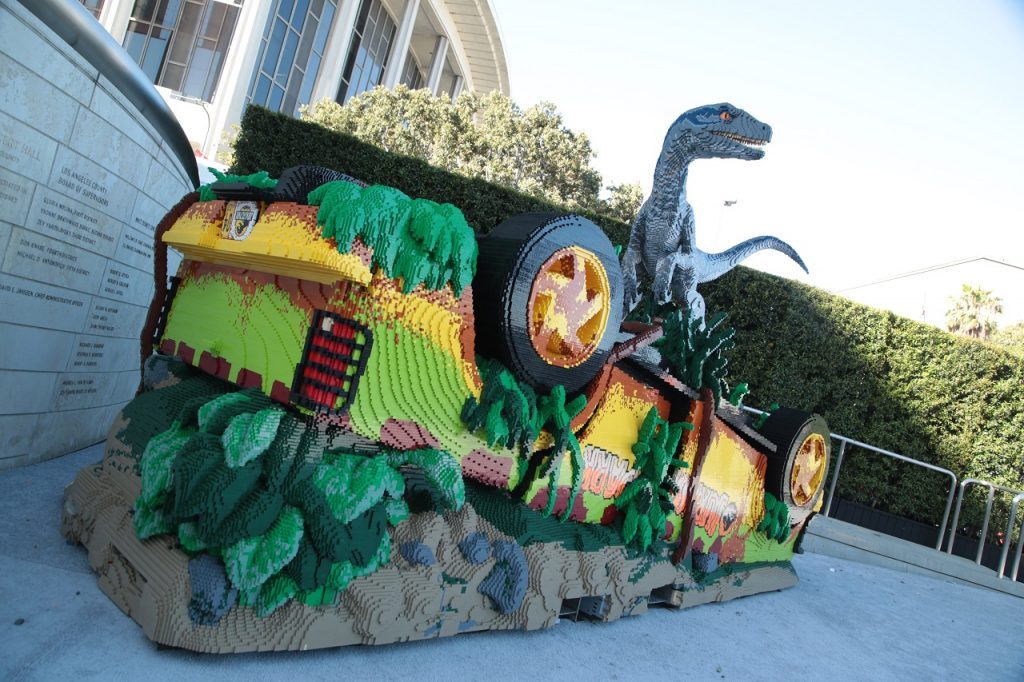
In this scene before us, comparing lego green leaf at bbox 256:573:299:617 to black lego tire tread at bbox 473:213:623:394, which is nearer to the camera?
lego green leaf at bbox 256:573:299:617

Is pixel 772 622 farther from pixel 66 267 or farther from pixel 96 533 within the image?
pixel 66 267

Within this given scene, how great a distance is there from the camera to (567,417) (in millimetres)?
2789

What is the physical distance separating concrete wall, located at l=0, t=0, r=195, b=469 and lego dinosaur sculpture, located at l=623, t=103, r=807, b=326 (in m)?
3.33

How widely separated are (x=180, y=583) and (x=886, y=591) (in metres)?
6.09

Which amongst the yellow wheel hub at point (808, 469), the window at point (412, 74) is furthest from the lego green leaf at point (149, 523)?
the window at point (412, 74)

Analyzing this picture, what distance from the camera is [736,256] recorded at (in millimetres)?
4926

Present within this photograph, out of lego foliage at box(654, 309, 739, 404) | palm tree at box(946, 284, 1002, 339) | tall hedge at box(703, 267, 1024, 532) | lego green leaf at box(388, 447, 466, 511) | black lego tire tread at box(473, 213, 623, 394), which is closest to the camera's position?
lego green leaf at box(388, 447, 466, 511)

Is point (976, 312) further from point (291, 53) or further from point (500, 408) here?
point (500, 408)

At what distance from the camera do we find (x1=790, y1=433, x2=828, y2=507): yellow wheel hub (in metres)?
4.30

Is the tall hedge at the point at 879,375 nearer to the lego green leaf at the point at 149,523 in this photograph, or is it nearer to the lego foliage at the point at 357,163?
the lego foliage at the point at 357,163

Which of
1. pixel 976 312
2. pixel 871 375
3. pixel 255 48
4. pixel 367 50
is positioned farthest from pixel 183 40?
pixel 976 312

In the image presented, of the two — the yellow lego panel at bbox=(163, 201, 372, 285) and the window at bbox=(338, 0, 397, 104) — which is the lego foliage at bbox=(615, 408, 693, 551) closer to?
the yellow lego panel at bbox=(163, 201, 372, 285)

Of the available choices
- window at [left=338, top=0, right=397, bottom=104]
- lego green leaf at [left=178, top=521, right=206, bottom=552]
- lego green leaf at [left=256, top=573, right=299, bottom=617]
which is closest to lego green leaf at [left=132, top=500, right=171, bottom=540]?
lego green leaf at [left=178, top=521, right=206, bottom=552]

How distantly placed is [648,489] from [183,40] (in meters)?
20.9
